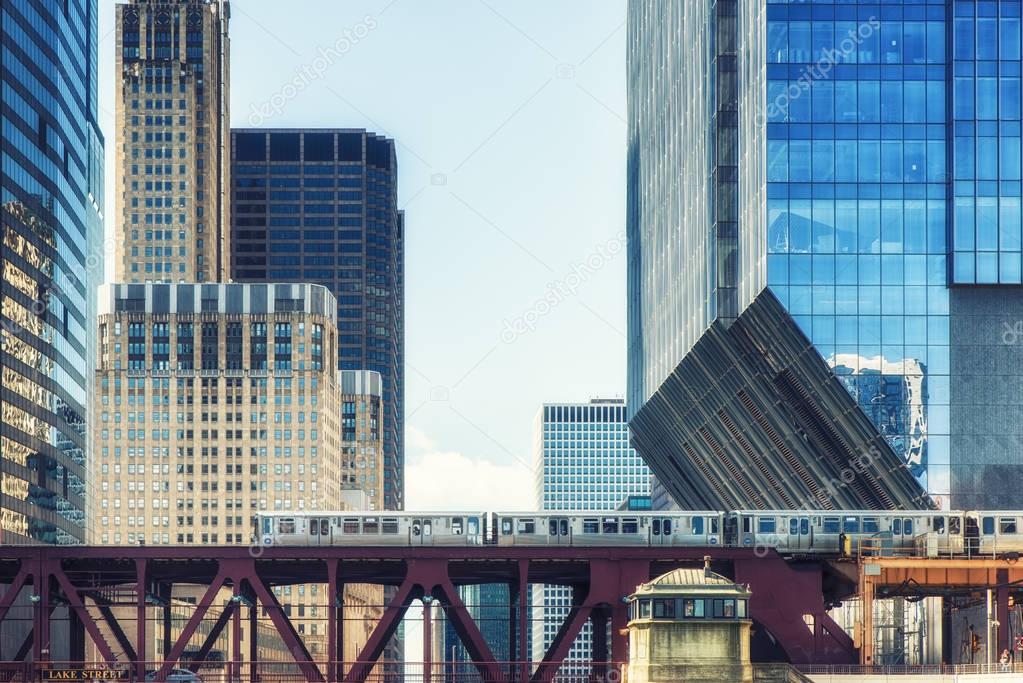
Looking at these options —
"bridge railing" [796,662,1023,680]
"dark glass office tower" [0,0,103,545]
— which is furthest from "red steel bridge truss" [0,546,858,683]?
"dark glass office tower" [0,0,103,545]

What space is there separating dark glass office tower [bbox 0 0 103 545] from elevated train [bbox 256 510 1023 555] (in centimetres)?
4896

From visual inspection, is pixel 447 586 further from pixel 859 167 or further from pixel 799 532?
pixel 859 167

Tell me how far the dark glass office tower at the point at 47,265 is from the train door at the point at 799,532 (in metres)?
66.6

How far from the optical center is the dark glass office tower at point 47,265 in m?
150

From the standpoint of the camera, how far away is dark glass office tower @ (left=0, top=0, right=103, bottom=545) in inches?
5901

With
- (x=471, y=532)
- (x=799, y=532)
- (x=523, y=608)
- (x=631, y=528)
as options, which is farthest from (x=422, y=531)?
(x=799, y=532)

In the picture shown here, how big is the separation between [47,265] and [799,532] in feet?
262

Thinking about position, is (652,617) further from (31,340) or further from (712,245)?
(31,340)

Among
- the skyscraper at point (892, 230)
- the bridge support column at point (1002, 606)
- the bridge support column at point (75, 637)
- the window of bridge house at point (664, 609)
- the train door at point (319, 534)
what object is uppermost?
the skyscraper at point (892, 230)

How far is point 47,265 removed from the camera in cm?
16238

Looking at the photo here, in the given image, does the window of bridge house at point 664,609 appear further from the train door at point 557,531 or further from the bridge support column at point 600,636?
the train door at point 557,531

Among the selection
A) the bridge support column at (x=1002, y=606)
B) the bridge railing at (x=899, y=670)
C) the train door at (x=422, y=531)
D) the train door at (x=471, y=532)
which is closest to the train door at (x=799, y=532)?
the bridge railing at (x=899, y=670)

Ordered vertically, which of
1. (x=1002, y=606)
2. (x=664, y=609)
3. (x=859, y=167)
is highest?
(x=859, y=167)

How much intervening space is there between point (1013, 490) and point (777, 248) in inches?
760
